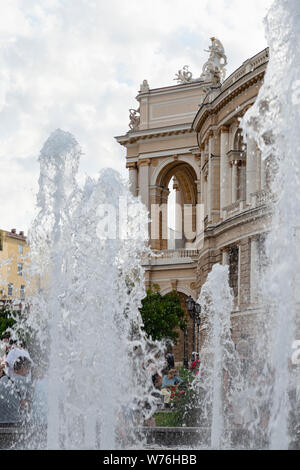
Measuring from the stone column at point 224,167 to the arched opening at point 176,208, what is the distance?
37.2ft

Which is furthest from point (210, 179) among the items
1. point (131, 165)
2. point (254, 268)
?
point (131, 165)

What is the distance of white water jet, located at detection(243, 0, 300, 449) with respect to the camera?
7.51 meters

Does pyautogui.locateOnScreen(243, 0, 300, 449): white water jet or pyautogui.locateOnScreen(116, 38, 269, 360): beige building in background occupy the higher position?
pyautogui.locateOnScreen(116, 38, 269, 360): beige building in background

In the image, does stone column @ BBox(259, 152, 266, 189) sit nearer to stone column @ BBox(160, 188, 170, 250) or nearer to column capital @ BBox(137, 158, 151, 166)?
stone column @ BBox(160, 188, 170, 250)

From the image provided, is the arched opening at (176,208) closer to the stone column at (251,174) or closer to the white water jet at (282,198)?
the stone column at (251,174)

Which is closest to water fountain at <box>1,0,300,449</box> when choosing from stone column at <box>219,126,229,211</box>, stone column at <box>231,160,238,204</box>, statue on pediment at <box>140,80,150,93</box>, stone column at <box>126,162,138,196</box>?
stone column at <box>231,160,238,204</box>

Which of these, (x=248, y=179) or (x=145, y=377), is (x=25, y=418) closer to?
(x=145, y=377)

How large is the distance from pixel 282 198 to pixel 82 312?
2.84m

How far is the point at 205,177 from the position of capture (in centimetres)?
3934

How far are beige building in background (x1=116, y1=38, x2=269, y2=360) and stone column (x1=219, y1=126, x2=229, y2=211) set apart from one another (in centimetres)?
4

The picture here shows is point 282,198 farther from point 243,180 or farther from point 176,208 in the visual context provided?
point 176,208
